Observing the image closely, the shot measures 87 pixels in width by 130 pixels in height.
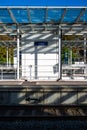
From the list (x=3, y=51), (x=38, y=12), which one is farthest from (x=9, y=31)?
(x=3, y=51)

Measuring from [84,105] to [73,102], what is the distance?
43 cm

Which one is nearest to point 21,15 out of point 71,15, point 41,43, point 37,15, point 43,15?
point 37,15

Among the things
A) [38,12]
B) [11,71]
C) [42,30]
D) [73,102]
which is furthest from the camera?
[11,71]

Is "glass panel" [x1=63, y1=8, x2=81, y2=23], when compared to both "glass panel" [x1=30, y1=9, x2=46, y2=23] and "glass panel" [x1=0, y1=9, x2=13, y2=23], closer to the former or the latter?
"glass panel" [x1=30, y1=9, x2=46, y2=23]

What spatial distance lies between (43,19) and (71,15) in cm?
164

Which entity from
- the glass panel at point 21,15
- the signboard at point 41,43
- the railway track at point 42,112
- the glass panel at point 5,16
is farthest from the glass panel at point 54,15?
the railway track at point 42,112

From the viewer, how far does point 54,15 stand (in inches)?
590

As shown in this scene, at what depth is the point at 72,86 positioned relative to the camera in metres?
11.3

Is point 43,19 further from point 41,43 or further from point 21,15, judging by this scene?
point 41,43

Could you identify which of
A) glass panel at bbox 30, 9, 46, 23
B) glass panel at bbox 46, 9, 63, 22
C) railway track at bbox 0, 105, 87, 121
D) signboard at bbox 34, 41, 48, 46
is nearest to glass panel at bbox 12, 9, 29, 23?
glass panel at bbox 30, 9, 46, 23

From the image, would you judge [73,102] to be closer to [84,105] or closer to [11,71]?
[84,105]

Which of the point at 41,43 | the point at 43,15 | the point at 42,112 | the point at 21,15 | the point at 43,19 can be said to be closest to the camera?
the point at 42,112

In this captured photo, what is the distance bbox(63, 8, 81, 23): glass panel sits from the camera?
557 inches

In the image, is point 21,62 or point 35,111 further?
point 21,62
